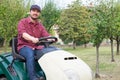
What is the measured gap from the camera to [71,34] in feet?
173

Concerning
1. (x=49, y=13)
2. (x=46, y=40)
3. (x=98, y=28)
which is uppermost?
(x=46, y=40)

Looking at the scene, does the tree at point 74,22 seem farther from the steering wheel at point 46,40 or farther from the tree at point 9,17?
the steering wheel at point 46,40

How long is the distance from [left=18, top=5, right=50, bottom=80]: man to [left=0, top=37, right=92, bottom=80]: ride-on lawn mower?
110mm

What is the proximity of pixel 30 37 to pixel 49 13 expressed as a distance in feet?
107

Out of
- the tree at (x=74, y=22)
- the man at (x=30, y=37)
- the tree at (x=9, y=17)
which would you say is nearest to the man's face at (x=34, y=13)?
the man at (x=30, y=37)

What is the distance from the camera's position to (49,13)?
38.9 m

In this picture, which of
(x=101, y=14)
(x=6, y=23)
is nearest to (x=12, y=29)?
(x=6, y=23)

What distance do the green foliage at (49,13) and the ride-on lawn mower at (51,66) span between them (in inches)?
1205

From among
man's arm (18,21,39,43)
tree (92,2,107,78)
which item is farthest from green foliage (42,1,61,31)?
man's arm (18,21,39,43)

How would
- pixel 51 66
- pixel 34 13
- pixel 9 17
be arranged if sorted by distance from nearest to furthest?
pixel 51 66, pixel 34 13, pixel 9 17

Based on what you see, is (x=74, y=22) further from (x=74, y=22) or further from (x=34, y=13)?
(x=34, y=13)

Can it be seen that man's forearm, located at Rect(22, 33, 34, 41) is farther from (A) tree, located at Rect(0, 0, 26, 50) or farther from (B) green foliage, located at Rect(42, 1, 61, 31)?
(B) green foliage, located at Rect(42, 1, 61, 31)

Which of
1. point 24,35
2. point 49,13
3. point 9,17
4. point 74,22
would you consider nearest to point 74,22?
point 74,22

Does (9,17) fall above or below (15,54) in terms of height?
below
